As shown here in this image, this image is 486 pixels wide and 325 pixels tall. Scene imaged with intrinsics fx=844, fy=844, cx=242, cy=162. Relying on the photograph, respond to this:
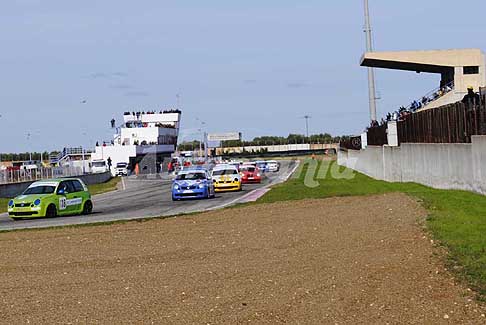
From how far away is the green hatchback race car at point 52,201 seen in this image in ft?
92.3

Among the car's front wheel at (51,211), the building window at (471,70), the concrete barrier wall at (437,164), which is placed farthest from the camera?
the building window at (471,70)

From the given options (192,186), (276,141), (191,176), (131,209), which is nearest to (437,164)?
(131,209)

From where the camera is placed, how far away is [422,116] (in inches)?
1267

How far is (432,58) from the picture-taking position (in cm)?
5541

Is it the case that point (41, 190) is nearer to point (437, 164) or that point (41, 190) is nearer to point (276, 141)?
point (437, 164)

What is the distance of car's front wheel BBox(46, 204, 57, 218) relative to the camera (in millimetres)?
28391

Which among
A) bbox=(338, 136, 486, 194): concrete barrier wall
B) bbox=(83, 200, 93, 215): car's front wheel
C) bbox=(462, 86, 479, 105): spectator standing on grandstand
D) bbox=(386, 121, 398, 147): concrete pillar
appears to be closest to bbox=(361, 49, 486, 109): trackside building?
bbox=(338, 136, 486, 194): concrete barrier wall

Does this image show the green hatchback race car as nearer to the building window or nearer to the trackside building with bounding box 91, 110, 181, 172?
the building window

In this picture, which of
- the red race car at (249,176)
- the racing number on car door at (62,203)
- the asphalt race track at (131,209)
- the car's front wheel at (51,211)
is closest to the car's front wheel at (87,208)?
the asphalt race track at (131,209)

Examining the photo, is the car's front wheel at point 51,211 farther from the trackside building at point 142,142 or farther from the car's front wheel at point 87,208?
the trackside building at point 142,142

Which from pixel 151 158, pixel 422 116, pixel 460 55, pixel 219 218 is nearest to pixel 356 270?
pixel 219 218

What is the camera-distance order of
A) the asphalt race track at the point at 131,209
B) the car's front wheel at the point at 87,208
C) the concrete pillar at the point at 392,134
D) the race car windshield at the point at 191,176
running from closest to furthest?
the asphalt race track at the point at 131,209
the car's front wheel at the point at 87,208
the race car windshield at the point at 191,176
the concrete pillar at the point at 392,134

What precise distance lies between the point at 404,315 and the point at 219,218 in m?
12.4

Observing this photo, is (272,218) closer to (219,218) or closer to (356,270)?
(219,218)
